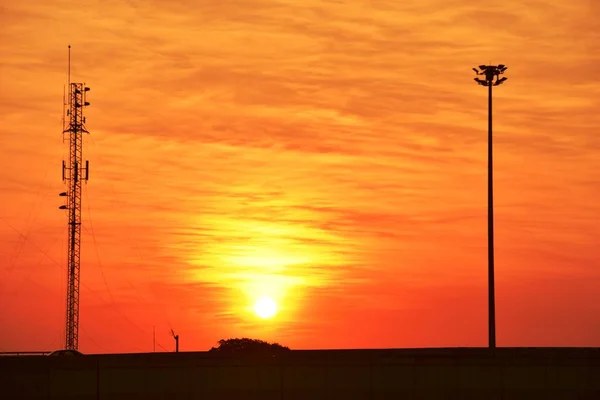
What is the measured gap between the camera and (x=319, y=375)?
209 feet

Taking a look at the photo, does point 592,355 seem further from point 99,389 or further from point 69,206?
point 69,206

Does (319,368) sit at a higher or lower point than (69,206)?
lower

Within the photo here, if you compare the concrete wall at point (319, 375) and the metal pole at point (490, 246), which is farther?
the metal pole at point (490, 246)

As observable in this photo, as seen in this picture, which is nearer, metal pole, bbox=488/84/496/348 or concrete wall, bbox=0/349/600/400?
concrete wall, bbox=0/349/600/400

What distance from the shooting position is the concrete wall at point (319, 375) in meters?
61.5

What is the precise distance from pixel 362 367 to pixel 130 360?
11731 mm

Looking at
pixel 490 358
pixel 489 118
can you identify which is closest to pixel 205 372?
pixel 490 358

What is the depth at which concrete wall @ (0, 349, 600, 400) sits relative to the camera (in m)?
61.5

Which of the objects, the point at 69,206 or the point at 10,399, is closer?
the point at 10,399

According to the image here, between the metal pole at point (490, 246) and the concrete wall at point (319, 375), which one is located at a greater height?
the metal pole at point (490, 246)

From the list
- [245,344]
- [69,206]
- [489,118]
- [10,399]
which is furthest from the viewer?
[245,344]

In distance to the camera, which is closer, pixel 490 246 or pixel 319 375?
pixel 319 375

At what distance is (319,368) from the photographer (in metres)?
63.6

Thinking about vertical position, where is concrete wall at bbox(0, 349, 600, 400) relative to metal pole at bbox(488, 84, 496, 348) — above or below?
below
